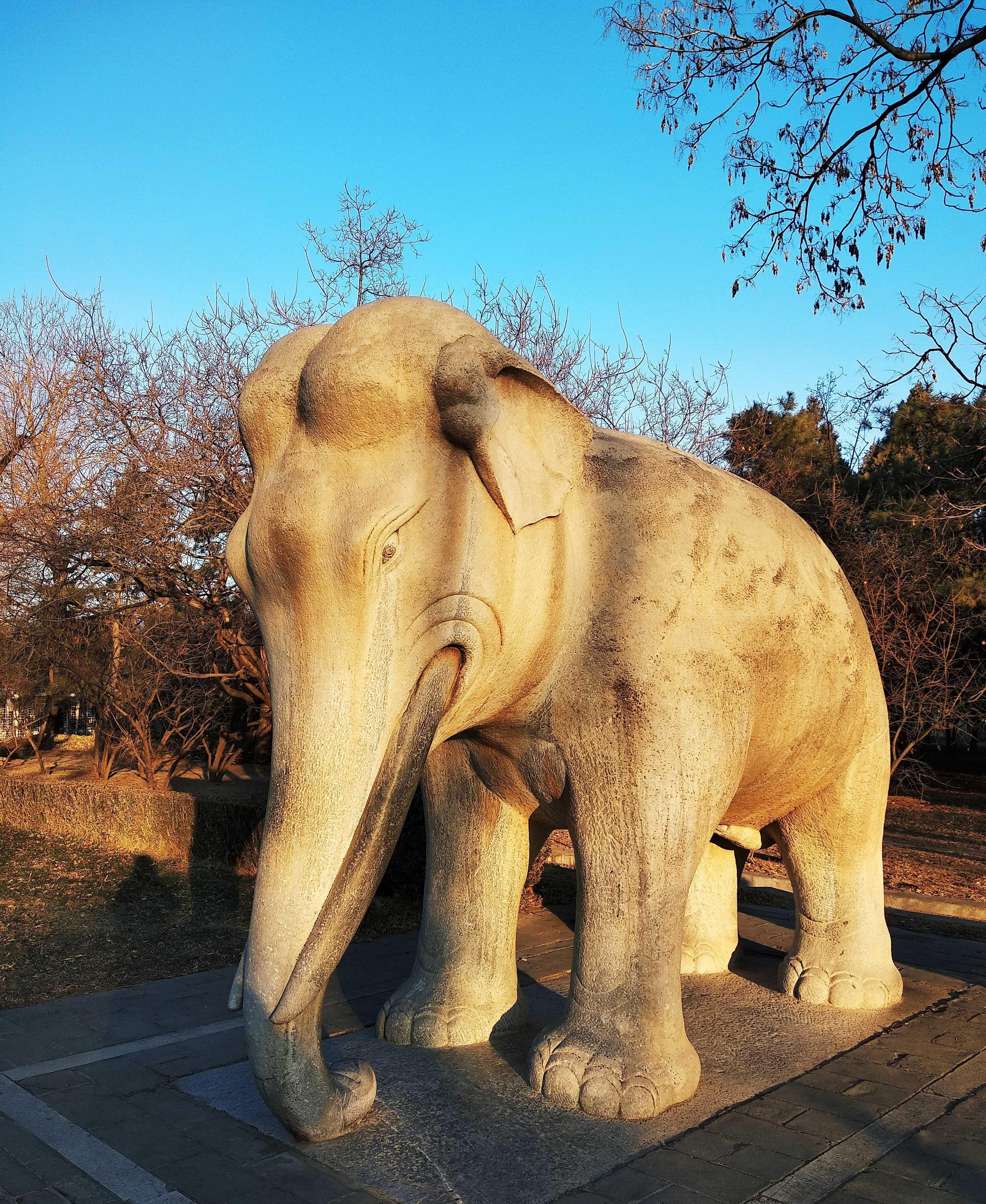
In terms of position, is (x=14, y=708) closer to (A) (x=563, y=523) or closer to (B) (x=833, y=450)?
(B) (x=833, y=450)

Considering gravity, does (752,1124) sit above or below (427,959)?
below

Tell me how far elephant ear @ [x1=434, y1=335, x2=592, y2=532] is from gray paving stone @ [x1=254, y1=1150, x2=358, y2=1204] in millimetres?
1826

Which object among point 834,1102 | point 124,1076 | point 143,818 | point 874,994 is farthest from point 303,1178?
point 143,818

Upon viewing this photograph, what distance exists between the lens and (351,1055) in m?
3.61

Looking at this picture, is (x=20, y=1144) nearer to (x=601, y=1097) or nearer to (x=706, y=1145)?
(x=601, y=1097)

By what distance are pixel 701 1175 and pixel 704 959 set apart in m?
1.92

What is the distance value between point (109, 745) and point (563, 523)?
12441 mm

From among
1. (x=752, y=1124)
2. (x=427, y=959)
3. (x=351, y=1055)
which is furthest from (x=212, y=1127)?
(x=752, y=1124)

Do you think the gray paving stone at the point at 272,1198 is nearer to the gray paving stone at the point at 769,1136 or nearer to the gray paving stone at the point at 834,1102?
the gray paving stone at the point at 769,1136

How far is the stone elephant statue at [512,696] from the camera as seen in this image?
2.56 m

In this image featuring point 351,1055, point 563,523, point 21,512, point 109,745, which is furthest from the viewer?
point 109,745

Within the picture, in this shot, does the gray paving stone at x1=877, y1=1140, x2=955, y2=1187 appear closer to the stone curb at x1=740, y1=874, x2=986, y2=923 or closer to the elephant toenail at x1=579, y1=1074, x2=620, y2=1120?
the elephant toenail at x1=579, y1=1074, x2=620, y2=1120

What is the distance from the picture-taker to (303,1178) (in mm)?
2740

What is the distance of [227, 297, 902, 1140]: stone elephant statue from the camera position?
256cm
